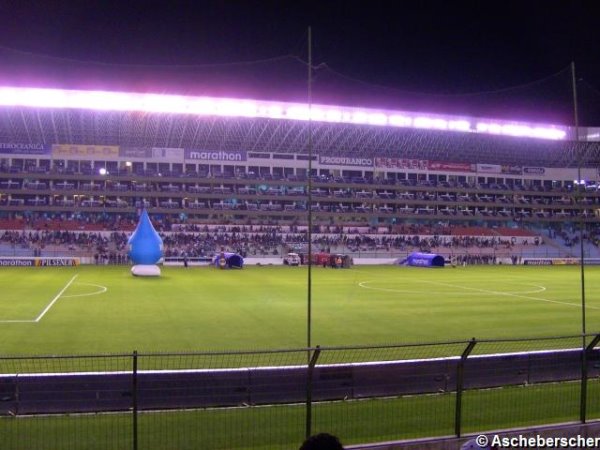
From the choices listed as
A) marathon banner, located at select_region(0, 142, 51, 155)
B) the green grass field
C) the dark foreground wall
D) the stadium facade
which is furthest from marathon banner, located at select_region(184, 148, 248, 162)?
the dark foreground wall

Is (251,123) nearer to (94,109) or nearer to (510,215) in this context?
(94,109)

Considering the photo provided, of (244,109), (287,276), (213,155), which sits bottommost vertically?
(287,276)

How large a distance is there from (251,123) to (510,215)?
45277mm

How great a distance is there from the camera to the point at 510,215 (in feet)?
307

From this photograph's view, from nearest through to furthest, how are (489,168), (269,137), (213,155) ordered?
(269,137) < (213,155) < (489,168)

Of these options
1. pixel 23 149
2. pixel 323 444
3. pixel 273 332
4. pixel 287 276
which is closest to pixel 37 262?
pixel 23 149

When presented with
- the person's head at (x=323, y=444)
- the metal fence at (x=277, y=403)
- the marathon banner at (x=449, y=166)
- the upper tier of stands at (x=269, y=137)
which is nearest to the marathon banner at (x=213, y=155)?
the upper tier of stands at (x=269, y=137)

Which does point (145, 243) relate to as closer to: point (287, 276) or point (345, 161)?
point (287, 276)

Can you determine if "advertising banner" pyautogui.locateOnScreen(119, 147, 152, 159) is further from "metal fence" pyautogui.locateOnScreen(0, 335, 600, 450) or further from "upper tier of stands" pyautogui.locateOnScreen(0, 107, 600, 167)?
"metal fence" pyautogui.locateOnScreen(0, 335, 600, 450)

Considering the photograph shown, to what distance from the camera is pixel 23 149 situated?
7831cm

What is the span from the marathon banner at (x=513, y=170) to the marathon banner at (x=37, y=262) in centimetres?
6803

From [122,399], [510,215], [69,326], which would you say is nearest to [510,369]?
A: [122,399]

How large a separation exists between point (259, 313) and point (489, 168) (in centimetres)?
7818

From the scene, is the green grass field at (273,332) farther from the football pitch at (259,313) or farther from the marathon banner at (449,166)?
the marathon banner at (449,166)
